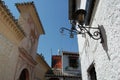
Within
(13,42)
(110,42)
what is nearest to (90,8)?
(110,42)

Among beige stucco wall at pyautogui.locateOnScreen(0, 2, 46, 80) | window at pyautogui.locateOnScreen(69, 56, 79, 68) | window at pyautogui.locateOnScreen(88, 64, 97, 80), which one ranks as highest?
window at pyautogui.locateOnScreen(69, 56, 79, 68)

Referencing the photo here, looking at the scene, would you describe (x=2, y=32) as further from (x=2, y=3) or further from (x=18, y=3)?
(x=18, y=3)

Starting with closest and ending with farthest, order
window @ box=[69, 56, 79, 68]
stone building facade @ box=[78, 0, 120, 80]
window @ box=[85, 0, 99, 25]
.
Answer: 1. stone building facade @ box=[78, 0, 120, 80]
2. window @ box=[85, 0, 99, 25]
3. window @ box=[69, 56, 79, 68]

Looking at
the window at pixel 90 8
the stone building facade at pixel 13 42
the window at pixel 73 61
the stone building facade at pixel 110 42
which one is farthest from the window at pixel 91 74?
the window at pixel 73 61

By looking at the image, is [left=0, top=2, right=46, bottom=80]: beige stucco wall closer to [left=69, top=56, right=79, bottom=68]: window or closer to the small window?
the small window

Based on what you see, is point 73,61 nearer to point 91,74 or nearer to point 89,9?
point 91,74

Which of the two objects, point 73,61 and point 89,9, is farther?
point 73,61

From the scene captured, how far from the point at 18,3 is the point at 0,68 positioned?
189 inches

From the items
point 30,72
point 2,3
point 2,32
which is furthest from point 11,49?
point 30,72

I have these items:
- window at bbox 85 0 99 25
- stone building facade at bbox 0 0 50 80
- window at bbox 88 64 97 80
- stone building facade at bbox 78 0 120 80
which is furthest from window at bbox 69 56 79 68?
stone building facade at bbox 78 0 120 80

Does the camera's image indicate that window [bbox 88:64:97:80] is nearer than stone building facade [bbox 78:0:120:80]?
No

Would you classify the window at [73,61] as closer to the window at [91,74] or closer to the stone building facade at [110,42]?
the window at [91,74]

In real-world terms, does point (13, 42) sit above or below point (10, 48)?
above

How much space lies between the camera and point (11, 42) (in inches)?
236
